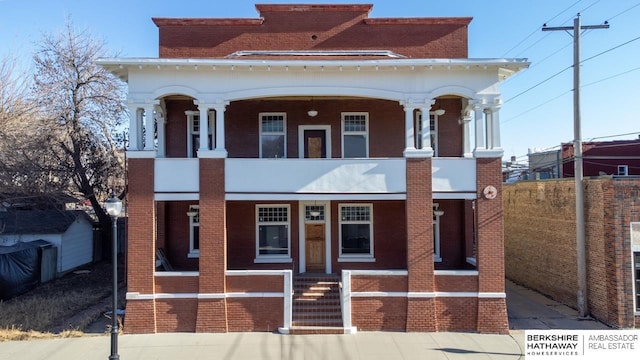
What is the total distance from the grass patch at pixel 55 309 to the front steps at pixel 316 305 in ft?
19.7

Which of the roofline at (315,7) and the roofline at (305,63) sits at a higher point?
the roofline at (315,7)

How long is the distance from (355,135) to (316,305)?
561 centimetres

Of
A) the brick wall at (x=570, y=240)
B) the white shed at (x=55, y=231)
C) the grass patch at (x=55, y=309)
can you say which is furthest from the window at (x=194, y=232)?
the brick wall at (x=570, y=240)

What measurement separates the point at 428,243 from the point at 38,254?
16062 mm

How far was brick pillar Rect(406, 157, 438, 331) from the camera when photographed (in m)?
11.1

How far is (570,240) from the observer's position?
1346 centimetres

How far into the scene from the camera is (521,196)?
1683 cm

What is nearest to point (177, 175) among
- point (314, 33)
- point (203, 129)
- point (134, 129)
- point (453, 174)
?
point (203, 129)

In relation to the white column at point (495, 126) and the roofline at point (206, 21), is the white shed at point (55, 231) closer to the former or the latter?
the roofline at point (206, 21)

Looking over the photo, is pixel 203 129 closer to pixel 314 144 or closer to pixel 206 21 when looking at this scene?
pixel 314 144

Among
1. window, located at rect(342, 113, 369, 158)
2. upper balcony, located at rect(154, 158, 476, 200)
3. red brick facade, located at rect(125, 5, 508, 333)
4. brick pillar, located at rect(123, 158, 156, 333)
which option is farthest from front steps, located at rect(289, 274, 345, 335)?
window, located at rect(342, 113, 369, 158)

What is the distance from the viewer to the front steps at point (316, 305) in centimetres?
1102

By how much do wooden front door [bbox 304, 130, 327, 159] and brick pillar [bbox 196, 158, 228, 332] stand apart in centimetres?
334

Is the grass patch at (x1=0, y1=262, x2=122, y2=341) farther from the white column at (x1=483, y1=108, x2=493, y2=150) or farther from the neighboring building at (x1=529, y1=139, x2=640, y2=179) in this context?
the neighboring building at (x1=529, y1=139, x2=640, y2=179)
